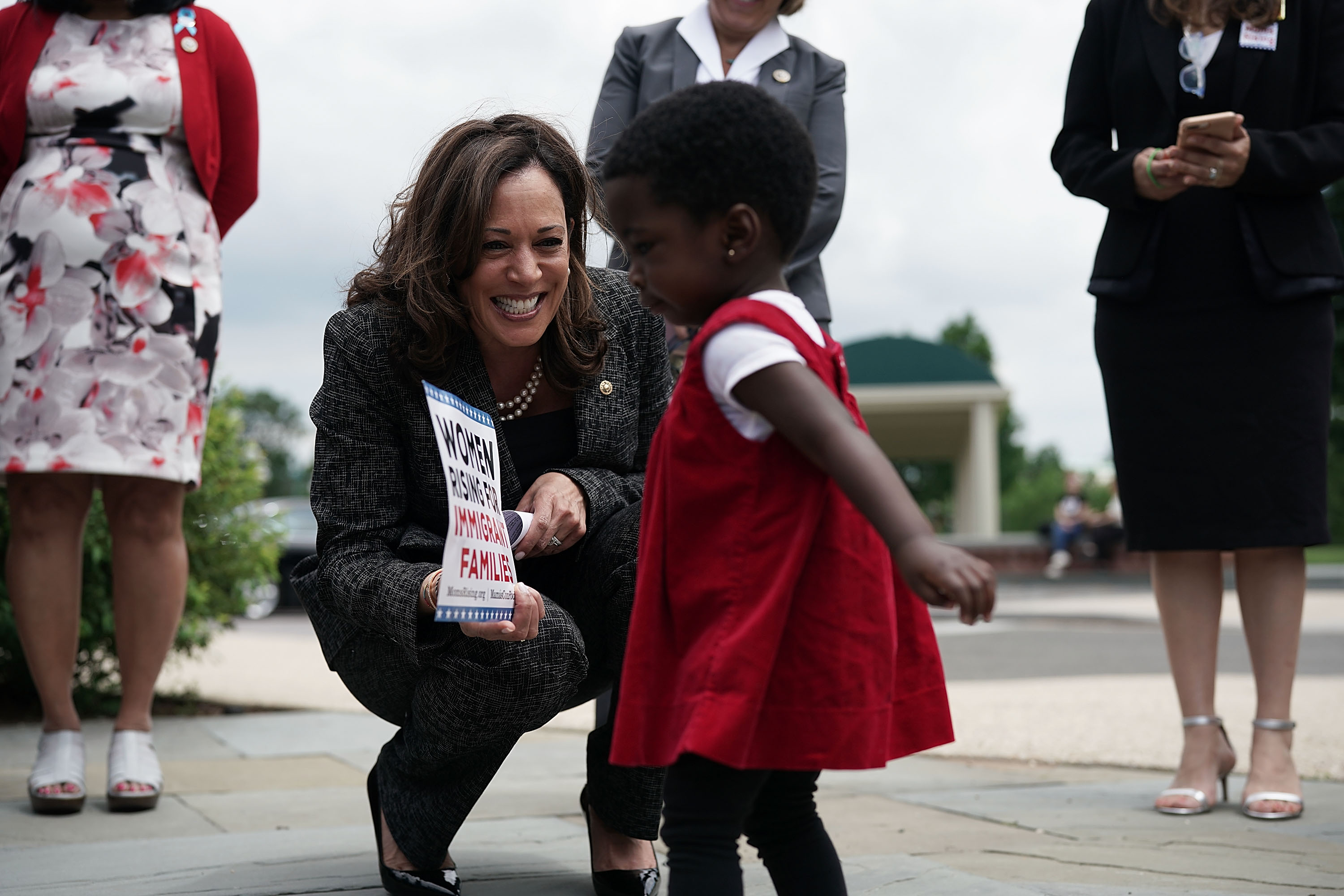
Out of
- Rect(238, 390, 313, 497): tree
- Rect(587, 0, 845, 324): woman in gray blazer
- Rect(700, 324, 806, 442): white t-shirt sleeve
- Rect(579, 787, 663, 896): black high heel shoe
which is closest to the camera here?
Rect(700, 324, 806, 442): white t-shirt sleeve

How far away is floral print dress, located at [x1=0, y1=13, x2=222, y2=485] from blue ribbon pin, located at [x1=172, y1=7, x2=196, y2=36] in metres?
0.03

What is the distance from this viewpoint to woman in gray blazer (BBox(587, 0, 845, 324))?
346 centimetres

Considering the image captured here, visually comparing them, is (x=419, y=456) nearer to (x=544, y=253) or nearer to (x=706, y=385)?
(x=544, y=253)

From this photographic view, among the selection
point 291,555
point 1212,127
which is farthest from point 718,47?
point 291,555

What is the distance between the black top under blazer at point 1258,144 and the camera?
318 cm

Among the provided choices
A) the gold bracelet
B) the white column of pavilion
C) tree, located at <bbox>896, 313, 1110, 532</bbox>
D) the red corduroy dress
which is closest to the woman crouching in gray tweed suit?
the gold bracelet

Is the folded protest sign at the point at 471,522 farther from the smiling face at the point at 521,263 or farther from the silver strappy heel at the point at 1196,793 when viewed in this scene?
the silver strappy heel at the point at 1196,793

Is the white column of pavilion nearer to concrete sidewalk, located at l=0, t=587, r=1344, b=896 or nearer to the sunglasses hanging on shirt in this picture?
concrete sidewalk, located at l=0, t=587, r=1344, b=896

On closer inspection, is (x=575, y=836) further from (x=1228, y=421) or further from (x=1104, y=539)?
(x=1104, y=539)

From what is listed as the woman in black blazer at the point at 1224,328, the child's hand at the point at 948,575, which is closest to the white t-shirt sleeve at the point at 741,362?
the child's hand at the point at 948,575

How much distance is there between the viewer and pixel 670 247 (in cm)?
177

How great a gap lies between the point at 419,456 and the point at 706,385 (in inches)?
36.1

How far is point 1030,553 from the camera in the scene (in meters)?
21.0

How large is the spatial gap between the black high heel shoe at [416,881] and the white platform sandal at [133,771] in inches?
39.9
